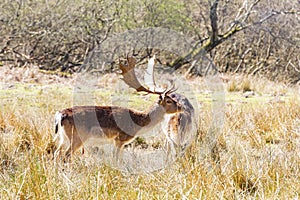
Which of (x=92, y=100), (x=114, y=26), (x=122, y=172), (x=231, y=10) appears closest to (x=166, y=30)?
(x=114, y=26)

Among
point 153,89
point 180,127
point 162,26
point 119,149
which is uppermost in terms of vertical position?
point 162,26

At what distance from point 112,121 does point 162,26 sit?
31.4 feet

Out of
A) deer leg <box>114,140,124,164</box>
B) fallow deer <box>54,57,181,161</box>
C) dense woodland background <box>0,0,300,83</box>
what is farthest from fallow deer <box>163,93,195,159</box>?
dense woodland background <box>0,0,300,83</box>

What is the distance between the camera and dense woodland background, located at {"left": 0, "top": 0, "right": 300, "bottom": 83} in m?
13.0

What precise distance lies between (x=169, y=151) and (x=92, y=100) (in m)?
3.63

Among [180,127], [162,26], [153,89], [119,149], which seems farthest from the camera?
[162,26]

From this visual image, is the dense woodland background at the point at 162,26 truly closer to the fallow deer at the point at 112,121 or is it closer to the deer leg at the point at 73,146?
the fallow deer at the point at 112,121

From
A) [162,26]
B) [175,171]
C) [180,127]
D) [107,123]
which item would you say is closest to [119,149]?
[107,123]

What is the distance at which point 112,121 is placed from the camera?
496cm

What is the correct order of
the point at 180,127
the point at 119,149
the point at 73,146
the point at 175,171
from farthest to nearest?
the point at 180,127 < the point at 119,149 < the point at 73,146 < the point at 175,171

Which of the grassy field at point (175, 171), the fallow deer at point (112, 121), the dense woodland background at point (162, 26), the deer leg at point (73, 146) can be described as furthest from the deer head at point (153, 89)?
the dense woodland background at point (162, 26)

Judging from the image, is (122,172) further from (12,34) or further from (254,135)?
(12,34)

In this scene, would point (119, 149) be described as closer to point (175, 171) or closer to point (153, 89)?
point (153, 89)

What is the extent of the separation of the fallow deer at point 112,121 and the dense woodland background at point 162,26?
7.70 metres
